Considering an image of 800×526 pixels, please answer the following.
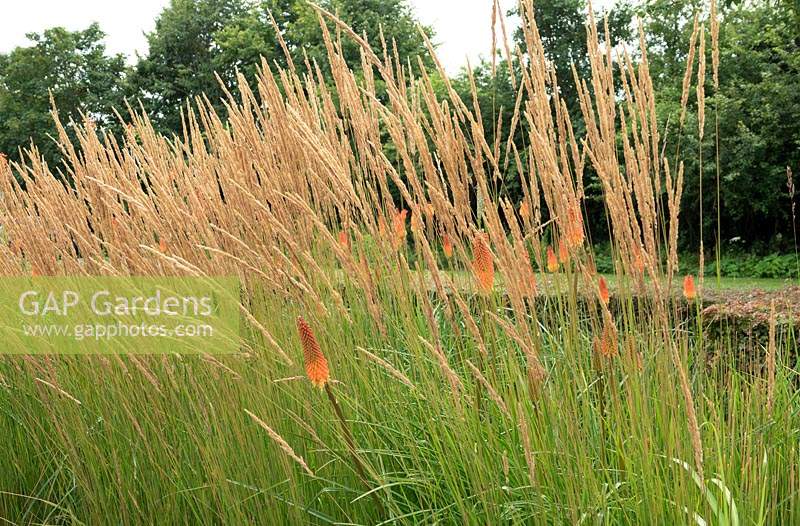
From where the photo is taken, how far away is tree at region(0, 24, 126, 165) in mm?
27688

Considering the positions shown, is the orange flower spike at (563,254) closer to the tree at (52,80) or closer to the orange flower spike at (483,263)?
the orange flower spike at (483,263)

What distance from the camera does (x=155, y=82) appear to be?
2653cm

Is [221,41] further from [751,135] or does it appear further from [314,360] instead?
[314,360]

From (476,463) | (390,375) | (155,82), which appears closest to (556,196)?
(476,463)

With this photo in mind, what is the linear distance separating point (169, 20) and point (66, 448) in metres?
28.1

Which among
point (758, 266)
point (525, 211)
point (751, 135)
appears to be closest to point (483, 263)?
point (525, 211)

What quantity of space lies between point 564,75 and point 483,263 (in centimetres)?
1627

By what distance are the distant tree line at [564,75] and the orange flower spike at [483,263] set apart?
0.42 meters

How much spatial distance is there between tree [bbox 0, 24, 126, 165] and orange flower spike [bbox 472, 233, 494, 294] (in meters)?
28.4

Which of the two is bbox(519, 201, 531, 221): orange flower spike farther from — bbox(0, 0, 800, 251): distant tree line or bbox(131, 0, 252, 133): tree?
bbox(131, 0, 252, 133): tree

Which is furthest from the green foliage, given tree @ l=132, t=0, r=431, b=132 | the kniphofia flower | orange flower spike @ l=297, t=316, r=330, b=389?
tree @ l=132, t=0, r=431, b=132

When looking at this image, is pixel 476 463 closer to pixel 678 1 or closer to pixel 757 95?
pixel 757 95

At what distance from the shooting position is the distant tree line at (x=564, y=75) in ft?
40.5

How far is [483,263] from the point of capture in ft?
5.02
